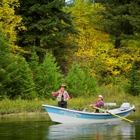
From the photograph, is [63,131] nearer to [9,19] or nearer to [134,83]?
[9,19]

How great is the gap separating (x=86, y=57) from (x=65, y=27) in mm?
7193

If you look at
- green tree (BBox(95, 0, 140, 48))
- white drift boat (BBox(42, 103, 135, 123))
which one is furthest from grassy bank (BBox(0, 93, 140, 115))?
green tree (BBox(95, 0, 140, 48))

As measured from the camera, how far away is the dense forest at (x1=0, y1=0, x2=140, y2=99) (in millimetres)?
31797

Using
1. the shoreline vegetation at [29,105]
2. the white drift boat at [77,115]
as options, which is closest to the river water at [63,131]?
the white drift boat at [77,115]

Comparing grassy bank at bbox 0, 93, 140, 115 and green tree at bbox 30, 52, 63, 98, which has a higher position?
green tree at bbox 30, 52, 63, 98

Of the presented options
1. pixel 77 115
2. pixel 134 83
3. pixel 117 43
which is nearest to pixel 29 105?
pixel 77 115

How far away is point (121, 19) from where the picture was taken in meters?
44.3

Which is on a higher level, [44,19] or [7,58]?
[44,19]

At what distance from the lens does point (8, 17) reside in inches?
1334

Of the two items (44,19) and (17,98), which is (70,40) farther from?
(17,98)

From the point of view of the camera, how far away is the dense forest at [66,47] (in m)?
31.8

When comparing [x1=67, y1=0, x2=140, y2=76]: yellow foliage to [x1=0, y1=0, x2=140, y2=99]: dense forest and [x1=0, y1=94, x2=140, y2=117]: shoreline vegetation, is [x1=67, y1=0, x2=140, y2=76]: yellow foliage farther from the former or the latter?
[x1=0, y1=94, x2=140, y2=117]: shoreline vegetation

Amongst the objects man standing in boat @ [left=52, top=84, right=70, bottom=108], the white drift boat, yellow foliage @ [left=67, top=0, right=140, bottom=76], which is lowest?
the white drift boat

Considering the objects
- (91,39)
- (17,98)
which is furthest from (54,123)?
(91,39)
